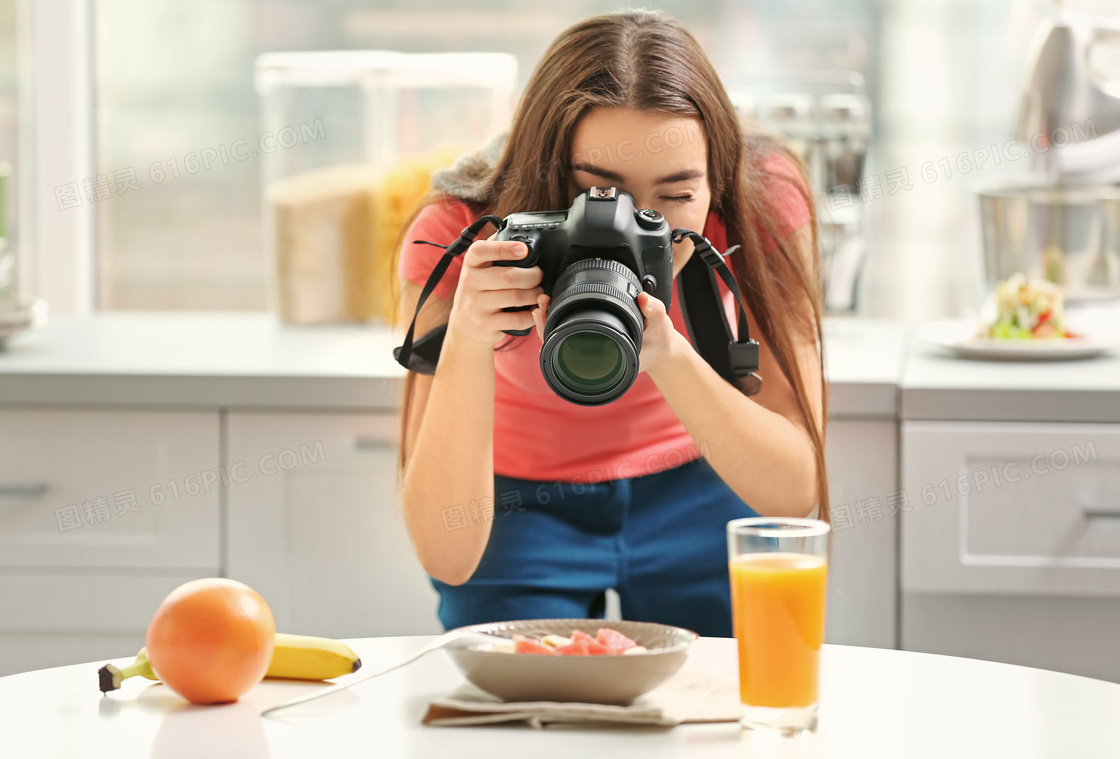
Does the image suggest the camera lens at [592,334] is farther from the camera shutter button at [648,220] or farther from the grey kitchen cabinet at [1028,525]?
the grey kitchen cabinet at [1028,525]

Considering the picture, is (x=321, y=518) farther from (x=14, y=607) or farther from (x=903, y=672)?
(x=903, y=672)

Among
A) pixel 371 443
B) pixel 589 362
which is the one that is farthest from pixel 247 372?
pixel 589 362

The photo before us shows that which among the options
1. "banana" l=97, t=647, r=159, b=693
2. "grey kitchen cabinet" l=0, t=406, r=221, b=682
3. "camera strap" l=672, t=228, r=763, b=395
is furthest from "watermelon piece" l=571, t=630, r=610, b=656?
"grey kitchen cabinet" l=0, t=406, r=221, b=682

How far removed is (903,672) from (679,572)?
1.46 ft

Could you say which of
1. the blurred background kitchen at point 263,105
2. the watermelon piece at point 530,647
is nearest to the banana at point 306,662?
the watermelon piece at point 530,647

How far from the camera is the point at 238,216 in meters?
2.06

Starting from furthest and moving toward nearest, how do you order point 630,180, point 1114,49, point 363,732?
point 1114,49 < point 630,180 < point 363,732

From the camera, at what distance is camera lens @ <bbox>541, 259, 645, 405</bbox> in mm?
742

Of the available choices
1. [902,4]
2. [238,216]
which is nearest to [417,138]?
[238,216]

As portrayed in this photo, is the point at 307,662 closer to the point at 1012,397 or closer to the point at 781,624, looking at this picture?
the point at 781,624

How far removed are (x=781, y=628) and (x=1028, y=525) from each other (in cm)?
82

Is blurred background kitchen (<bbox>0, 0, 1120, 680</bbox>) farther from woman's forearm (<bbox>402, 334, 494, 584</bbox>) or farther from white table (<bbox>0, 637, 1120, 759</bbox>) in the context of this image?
white table (<bbox>0, 637, 1120, 759</bbox>)

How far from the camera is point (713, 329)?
1098mm

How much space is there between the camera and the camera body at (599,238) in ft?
2.73
